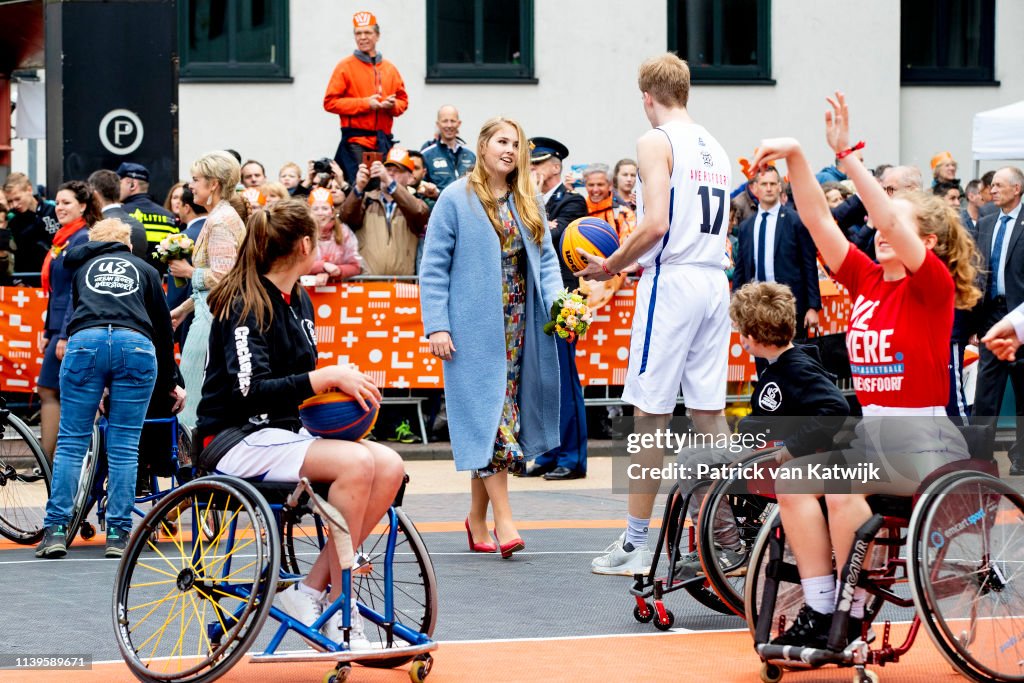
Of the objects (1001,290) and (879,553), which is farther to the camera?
(1001,290)

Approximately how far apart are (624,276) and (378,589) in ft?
25.4

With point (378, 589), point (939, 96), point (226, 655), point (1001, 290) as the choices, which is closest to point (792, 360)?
point (378, 589)

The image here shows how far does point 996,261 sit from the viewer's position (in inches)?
522

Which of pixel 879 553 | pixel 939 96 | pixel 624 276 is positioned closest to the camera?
pixel 879 553

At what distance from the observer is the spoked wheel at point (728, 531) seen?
6.84 metres

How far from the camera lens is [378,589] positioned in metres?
6.76

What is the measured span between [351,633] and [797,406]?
6.19 feet

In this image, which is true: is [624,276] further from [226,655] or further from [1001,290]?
[226,655]

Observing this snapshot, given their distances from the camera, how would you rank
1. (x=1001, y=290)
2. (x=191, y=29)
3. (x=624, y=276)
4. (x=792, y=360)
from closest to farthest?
(x=792, y=360)
(x=1001, y=290)
(x=624, y=276)
(x=191, y=29)

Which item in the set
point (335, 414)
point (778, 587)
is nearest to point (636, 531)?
point (778, 587)

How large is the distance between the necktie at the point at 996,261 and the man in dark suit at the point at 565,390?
3188mm

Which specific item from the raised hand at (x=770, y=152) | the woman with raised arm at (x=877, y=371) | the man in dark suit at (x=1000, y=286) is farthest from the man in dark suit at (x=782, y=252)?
the raised hand at (x=770, y=152)

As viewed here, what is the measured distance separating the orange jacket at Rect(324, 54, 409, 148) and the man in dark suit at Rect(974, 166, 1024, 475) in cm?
547

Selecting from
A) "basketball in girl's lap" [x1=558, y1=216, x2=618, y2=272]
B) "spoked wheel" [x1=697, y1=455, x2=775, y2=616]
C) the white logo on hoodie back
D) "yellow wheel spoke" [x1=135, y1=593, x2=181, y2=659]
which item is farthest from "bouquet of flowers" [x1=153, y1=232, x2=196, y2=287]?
"spoked wheel" [x1=697, y1=455, x2=775, y2=616]
